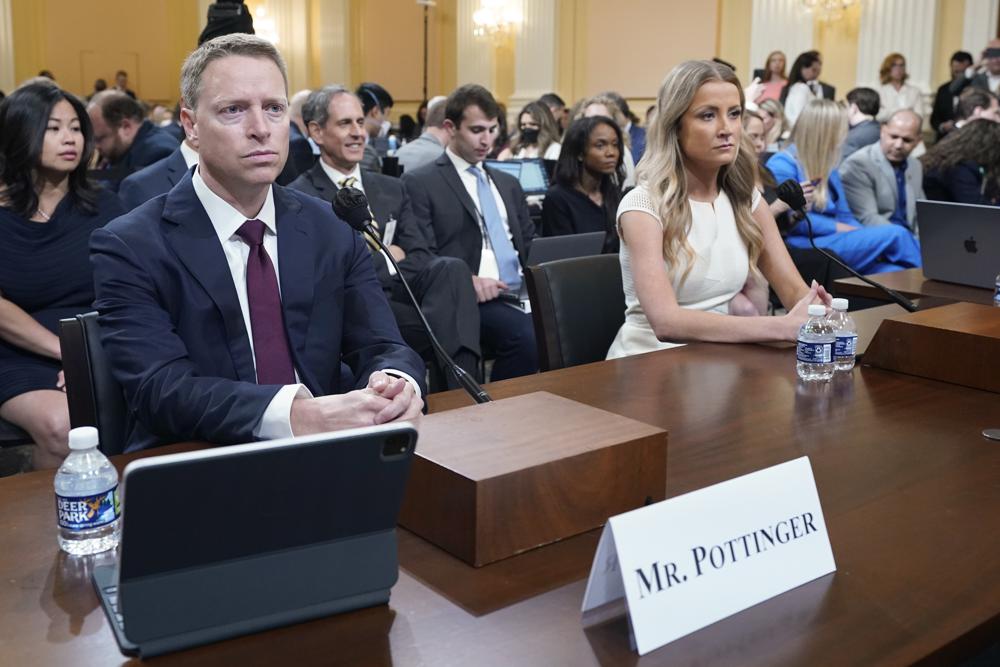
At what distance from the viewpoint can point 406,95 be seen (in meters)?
15.7

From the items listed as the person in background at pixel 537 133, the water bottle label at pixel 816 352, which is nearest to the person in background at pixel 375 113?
the person in background at pixel 537 133

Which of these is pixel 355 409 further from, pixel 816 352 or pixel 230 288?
pixel 816 352

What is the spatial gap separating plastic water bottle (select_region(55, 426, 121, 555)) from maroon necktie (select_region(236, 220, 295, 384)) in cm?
55

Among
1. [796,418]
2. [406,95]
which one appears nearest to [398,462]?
[796,418]

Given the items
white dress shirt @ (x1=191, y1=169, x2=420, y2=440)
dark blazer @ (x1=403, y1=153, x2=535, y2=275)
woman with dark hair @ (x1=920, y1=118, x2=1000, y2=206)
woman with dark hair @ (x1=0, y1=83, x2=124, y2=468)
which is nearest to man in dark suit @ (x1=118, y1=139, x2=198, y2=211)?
woman with dark hair @ (x1=0, y1=83, x2=124, y2=468)

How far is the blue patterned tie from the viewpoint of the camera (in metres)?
4.18

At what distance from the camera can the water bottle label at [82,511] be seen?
3.81 feet

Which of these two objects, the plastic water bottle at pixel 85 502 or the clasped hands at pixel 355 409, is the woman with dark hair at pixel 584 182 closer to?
the clasped hands at pixel 355 409

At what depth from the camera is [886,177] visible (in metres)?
5.31

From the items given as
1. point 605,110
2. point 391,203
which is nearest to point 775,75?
point 605,110

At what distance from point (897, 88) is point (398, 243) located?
281 inches

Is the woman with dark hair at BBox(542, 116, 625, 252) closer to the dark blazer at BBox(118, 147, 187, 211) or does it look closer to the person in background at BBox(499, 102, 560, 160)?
the dark blazer at BBox(118, 147, 187, 211)

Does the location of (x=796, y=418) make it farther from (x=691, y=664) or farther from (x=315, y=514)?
(x=315, y=514)

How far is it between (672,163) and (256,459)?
71.4 inches
